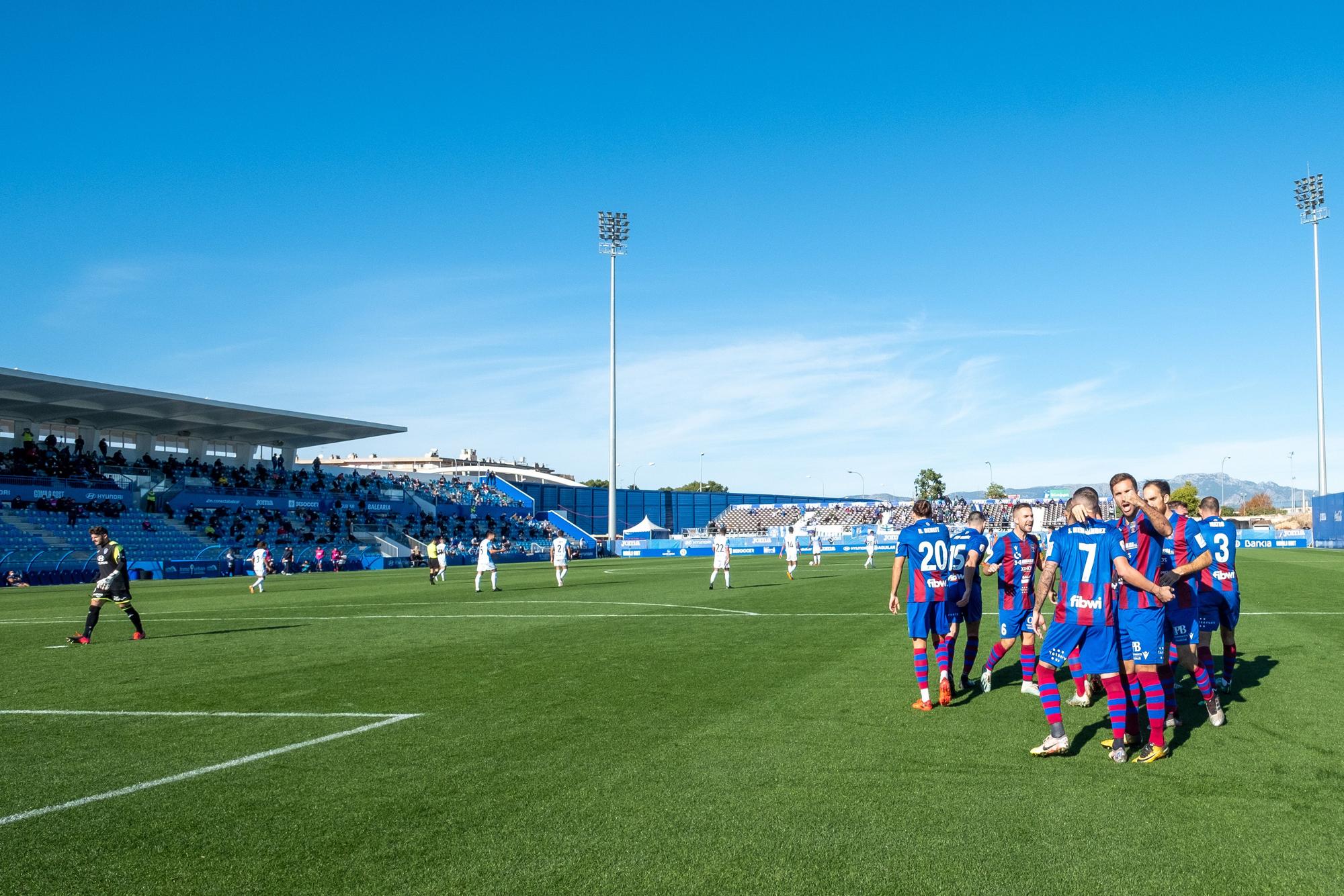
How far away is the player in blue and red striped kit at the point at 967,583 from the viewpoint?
934 cm

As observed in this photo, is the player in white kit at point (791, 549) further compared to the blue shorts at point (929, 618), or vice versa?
the player in white kit at point (791, 549)

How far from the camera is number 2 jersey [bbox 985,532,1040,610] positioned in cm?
1012

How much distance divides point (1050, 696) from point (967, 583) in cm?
273

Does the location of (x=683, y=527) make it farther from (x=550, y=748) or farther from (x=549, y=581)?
(x=550, y=748)

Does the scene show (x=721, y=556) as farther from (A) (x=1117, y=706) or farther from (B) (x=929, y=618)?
(A) (x=1117, y=706)

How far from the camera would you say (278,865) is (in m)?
4.90

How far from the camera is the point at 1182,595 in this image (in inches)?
331

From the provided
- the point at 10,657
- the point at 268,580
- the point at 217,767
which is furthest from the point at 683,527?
the point at 217,767

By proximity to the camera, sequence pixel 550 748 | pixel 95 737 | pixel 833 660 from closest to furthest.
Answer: pixel 550 748
pixel 95 737
pixel 833 660

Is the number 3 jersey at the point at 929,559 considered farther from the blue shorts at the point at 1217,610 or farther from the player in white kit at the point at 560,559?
the player in white kit at the point at 560,559

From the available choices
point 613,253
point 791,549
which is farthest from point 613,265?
point 791,549

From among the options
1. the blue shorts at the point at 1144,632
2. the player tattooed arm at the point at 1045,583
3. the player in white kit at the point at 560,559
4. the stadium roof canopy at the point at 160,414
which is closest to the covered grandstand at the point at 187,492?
the stadium roof canopy at the point at 160,414

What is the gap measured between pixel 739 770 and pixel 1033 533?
514cm

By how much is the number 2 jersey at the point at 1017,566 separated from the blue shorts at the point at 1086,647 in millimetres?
2750
